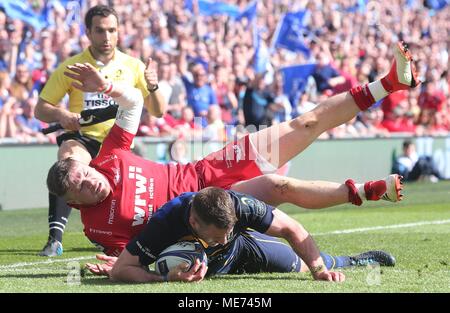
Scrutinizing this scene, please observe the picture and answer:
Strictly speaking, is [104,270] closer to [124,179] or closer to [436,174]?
[124,179]

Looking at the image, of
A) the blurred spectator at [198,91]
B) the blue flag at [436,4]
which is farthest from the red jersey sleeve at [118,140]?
the blue flag at [436,4]

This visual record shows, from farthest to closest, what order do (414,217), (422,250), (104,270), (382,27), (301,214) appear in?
(382,27)
(301,214)
(414,217)
(422,250)
(104,270)

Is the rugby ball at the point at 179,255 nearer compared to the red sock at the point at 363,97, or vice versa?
the rugby ball at the point at 179,255

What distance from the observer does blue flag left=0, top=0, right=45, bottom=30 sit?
16.8 m

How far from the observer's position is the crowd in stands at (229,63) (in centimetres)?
1600

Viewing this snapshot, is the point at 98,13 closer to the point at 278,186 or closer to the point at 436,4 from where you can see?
the point at 278,186

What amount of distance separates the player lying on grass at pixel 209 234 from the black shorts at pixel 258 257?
0.03 metres

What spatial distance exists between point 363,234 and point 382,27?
50.3ft

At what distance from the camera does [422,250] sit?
32.3 ft

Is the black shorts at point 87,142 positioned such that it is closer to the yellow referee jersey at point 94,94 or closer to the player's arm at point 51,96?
the yellow referee jersey at point 94,94

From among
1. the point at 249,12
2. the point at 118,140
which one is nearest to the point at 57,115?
the point at 118,140

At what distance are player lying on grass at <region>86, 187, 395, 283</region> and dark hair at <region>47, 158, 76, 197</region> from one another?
62 cm

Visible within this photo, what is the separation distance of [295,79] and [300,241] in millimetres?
12904
